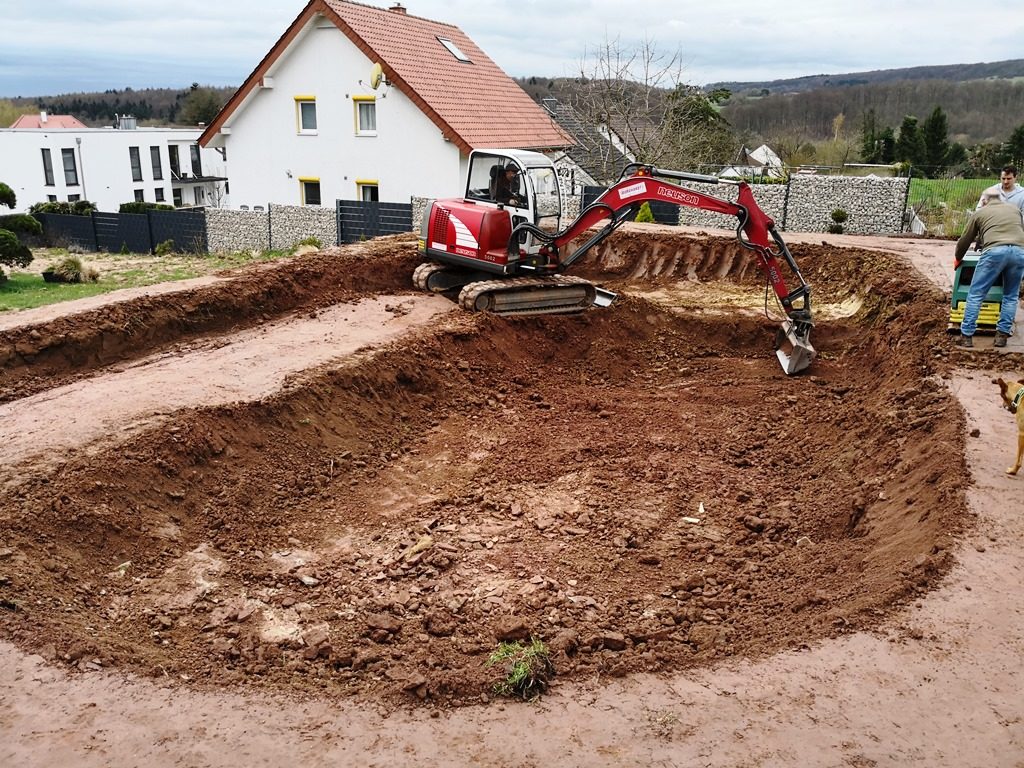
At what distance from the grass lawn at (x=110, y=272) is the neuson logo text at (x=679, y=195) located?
27.1ft

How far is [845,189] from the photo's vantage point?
2138cm

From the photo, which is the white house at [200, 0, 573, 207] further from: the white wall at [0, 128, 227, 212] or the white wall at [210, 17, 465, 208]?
the white wall at [0, 128, 227, 212]

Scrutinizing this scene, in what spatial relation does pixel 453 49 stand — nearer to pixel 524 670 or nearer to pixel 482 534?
pixel 482 534

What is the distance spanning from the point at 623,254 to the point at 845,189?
8.08 m

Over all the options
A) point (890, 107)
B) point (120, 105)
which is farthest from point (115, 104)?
point (890, 107)

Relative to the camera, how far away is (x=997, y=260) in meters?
8.97

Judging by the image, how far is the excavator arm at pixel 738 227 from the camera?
35.5 feet

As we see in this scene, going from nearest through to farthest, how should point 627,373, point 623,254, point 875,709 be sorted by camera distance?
point 875,709 < point 627,373 < point 623,254

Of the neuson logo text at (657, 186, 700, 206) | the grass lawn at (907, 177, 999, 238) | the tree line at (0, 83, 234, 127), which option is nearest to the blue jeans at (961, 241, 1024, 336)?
the neuson logo text at (657, 186, 700, 206)

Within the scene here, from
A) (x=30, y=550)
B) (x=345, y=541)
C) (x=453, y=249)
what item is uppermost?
(x=453, y=249)

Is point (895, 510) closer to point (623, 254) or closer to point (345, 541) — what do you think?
point (345, 541)

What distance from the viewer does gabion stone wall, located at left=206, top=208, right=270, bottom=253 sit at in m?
24.0

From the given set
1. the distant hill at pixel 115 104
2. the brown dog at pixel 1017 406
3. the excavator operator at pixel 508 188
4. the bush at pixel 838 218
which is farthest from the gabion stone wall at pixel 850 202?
the distant hill at pixel 115 104

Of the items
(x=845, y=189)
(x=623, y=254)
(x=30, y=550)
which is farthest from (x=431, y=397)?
(x=845, y=189)
